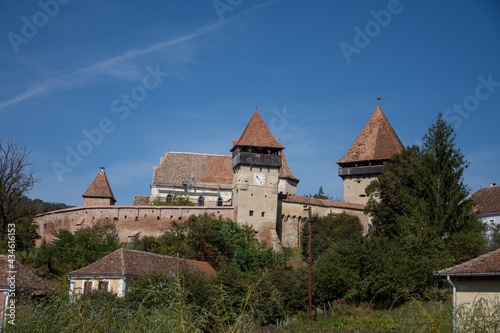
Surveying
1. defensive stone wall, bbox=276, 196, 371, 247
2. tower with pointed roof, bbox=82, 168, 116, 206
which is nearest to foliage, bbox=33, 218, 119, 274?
tower with pointed roof, bbox=82, 168, 116, 206

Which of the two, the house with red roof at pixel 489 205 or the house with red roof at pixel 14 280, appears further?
the house with red roof at pixel 489 205

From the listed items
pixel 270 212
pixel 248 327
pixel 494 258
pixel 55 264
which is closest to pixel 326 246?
A: pixel 270 212

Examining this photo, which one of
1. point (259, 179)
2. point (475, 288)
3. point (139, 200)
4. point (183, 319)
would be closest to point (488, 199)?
point (259, 179)

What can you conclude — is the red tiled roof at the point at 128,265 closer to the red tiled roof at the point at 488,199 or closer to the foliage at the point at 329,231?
the foliage at the point at 329,231

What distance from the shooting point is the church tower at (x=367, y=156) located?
4366cm

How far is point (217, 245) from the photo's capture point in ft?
110

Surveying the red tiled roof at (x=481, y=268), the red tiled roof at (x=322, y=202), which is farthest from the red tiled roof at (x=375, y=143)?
the red tiled roof at (x=481, y=268)

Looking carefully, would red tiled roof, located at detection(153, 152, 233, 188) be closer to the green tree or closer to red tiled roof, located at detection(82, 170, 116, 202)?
red tiled roof, located at detection(82, 170, 116, 202)

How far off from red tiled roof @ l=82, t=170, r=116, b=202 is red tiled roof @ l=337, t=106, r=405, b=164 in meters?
20.2

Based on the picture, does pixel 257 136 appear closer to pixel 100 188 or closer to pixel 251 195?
pixel 251 195

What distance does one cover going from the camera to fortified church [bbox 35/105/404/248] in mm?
39062

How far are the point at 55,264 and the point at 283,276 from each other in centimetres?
1492

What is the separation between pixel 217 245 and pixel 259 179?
8.00 m

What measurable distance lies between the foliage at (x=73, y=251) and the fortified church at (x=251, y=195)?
3705 millimetres
